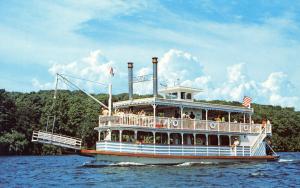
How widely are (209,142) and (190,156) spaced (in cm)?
615

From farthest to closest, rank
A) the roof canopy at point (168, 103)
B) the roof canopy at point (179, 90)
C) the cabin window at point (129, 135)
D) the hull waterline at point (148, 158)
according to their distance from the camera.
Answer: the roof canopy at point (179, 90)
the cabin window at point (129, 135)
the roof canopy at point (168, 103)
the hull waterline at point (148, 158)

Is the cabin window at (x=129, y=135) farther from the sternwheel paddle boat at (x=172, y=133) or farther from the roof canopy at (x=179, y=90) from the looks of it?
the roof canopy at (x=179, y=90)

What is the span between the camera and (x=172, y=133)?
41562 mm

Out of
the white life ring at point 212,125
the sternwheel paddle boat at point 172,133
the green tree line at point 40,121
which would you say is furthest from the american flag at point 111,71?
the green tree line at point 40,121

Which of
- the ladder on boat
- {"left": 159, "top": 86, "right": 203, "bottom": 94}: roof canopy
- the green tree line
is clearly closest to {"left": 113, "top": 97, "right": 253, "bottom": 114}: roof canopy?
{"left": 159, "top": 86, "right": 203, "bottom": 94}: roof canopy

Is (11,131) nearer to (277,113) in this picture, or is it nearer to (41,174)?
(41,174)

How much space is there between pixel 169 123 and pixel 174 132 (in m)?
0.81

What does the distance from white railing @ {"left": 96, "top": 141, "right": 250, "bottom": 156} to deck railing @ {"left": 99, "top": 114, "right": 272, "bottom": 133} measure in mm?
1501

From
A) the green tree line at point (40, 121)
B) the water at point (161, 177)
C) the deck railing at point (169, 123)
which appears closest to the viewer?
the water at point (161, 177)

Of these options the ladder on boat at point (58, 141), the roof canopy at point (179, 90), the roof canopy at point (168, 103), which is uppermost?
the roof canopy at point (179, 90)


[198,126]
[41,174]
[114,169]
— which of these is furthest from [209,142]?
[41,174]

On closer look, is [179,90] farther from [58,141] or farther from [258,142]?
[58,141]

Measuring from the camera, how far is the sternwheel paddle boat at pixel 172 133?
120 ft

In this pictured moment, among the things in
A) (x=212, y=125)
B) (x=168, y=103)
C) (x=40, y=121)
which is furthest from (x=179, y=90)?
(x=40, y=121)
